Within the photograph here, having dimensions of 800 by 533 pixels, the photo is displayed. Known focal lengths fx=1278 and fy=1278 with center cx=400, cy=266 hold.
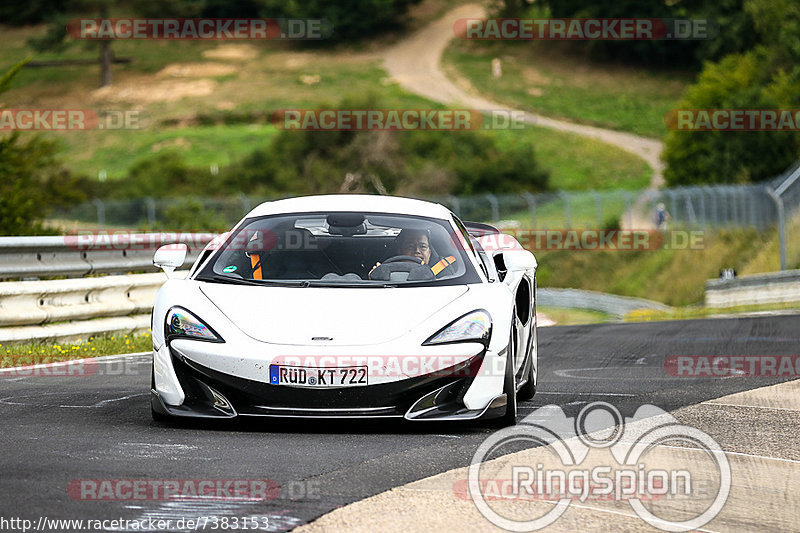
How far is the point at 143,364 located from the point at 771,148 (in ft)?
154

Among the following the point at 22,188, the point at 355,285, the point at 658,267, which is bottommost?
the point at 355,285

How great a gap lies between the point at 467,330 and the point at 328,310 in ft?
2.57

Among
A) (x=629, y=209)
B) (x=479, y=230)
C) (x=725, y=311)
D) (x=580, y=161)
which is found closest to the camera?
(x=479, y=230)

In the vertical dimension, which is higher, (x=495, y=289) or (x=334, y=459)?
(x=495, y=289)

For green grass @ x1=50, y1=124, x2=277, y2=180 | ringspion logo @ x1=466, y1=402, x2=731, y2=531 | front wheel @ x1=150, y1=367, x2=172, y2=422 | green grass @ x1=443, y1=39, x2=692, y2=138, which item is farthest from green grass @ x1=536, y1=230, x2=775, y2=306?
green grass @ x1=443, y1=39, x2=692, y2=138

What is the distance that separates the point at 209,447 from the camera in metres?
6.46

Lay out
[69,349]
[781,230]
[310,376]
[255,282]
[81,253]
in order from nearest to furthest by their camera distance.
→ [310,376] → [255,282] → [69,349] → [81,253] → [781,230]

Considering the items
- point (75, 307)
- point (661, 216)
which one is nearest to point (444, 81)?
point (661, 216)

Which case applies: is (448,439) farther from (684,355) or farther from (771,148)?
(771,148)

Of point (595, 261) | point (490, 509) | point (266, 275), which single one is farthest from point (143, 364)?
point (595, 261)

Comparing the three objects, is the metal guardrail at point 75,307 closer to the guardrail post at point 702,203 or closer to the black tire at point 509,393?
the black tire at point 509,393

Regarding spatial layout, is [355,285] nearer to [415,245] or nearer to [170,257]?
[415,245]

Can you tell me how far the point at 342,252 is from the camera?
8281 millimetres

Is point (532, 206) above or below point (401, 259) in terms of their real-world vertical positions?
above
